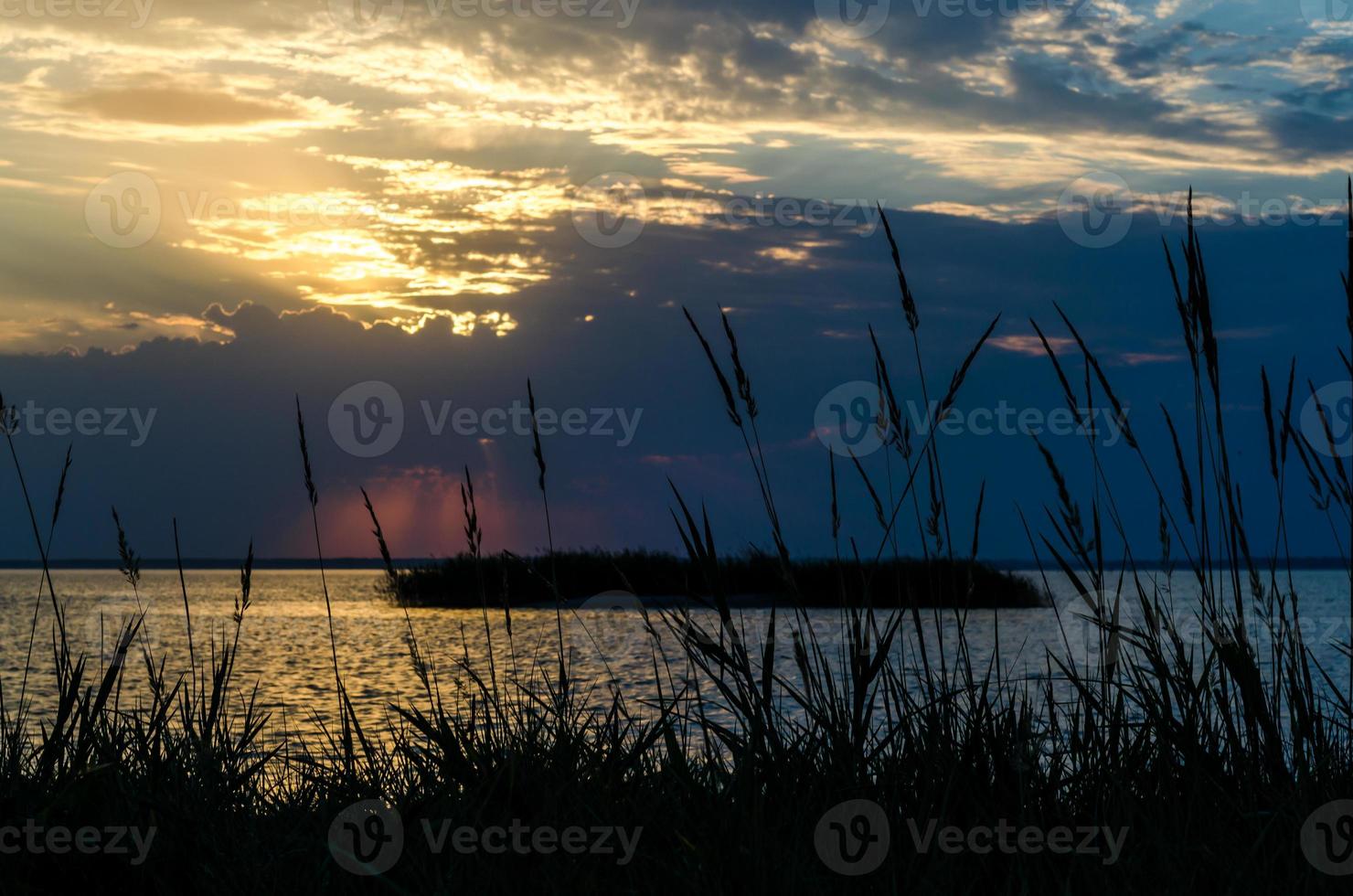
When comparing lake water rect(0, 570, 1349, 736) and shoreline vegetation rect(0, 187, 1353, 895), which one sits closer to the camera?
shoreline vegetation rect(0, 187, 1353, 895)

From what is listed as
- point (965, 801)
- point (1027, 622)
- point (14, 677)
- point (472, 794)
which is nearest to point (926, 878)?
point (965, 801)

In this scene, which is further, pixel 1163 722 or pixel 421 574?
pixel 421 574

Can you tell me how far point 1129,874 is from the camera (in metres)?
2.00

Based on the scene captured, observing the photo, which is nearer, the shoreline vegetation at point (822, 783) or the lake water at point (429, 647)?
the shoreline vegetation at point (822, 783)

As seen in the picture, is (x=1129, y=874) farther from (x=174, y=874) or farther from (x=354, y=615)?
(x=354, y=615)

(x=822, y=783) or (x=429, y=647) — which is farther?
(x=429, y=647)

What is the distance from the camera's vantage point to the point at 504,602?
10.3 ft

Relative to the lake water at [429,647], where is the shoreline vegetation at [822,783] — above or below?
above

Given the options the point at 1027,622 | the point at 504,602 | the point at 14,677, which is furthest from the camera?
the point at 1027,622

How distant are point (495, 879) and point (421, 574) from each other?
33966 mm

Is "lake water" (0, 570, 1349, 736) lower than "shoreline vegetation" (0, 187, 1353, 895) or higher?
lower

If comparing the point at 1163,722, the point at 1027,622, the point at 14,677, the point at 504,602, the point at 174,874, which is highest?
the point at 504,602

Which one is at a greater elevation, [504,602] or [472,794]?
[504,602]

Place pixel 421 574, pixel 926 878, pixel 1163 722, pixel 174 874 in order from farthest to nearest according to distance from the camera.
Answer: pixel 421 574, pixel 1163 722, pixel 174 874, pixel 926 878
